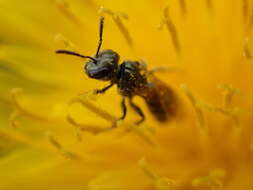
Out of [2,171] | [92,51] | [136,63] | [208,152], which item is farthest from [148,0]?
[2,171]

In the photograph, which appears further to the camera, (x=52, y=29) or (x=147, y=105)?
(x=52, y=29)

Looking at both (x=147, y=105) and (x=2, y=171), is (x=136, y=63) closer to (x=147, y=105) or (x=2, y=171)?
(x=147, y=105)

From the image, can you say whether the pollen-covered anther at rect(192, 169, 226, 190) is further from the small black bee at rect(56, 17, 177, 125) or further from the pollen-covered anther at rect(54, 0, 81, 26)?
the pollen-covered anther at rect(54, 0, 81, 26)

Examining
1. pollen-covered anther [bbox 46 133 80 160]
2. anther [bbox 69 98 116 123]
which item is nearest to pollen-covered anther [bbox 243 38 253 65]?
anther [bbox 69 98 116 123]

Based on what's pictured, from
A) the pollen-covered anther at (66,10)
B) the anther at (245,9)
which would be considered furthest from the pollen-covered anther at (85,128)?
the anther at (245,9)

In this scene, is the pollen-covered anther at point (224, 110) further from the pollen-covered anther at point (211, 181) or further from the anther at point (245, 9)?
the anther at point (245, 9)

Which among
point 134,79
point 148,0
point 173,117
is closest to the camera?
point 134,79

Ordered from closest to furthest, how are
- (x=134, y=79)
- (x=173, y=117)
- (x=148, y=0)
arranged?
(x=134, y=79), (x=173, y=117), (x=148, y=0)
